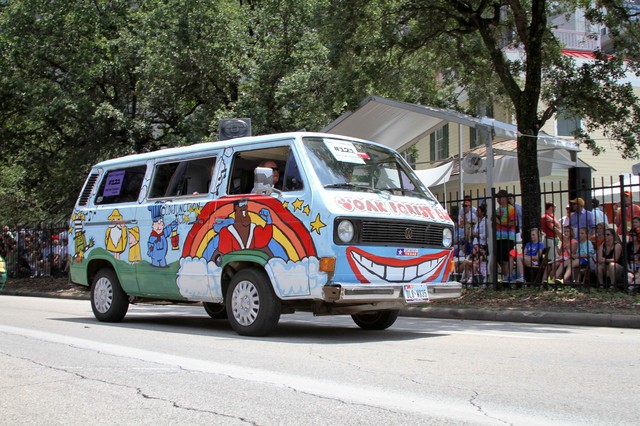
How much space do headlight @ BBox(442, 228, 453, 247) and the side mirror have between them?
2284 mm

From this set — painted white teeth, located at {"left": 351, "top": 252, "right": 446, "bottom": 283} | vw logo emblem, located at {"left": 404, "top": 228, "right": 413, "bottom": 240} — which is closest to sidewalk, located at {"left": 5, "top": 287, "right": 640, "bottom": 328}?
painted white teeth, located at {"left": 351, "top": 252, "right": 446, "bottom": 283}

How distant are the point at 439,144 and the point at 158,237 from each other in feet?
80.7

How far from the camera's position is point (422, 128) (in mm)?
17062

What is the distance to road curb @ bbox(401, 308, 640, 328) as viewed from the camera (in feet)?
32.0

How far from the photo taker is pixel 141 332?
9.27 m

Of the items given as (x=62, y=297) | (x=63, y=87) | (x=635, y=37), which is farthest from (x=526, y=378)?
(x=63, y=87)

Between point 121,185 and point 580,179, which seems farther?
point 580,179

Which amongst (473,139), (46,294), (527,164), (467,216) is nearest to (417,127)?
(467,216)

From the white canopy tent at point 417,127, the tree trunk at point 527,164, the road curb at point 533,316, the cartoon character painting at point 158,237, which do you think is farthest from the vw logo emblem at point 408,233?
the tree trunk at point 527,164

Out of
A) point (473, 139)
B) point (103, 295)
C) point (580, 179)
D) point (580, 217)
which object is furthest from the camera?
point (473, 139)

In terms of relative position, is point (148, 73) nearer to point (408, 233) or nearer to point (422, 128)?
point (422, 128)

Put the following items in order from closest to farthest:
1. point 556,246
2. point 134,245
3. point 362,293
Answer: point 362,293
point 134,245
point 556,246

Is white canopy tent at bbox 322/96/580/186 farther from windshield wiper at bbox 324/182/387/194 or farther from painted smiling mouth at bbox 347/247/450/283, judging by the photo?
windshield wiper at bbox 324/182/387/194

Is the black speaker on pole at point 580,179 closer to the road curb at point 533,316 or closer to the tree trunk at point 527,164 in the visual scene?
the tree trunk at point 527,164
